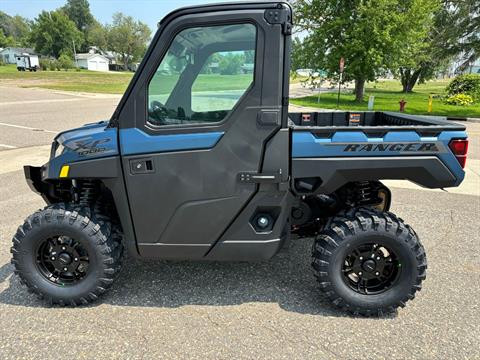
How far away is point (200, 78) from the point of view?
8.65 feet

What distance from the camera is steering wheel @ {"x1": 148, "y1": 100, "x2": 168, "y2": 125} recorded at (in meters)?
2.61

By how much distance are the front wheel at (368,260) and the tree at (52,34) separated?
119 meters

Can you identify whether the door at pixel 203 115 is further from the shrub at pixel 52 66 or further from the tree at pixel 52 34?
the tree at pixel 52 34

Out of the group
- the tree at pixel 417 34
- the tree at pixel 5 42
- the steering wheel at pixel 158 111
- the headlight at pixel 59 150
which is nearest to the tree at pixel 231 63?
the steering wheel at pixel 158 111

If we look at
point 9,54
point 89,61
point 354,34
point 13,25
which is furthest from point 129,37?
point 354,34

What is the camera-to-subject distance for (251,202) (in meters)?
2.68

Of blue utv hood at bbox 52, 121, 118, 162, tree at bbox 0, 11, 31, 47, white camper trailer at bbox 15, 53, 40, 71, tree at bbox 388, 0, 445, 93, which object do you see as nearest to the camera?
blue utv hood at bbox 52, 121, 118, 162

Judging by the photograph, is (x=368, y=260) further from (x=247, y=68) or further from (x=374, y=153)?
(x=247, y=68)

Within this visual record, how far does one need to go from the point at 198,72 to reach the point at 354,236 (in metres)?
1.64

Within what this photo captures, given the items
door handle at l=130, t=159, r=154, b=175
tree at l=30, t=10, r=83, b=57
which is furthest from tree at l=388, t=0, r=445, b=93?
tree at l=30, t=10, r=83, b=57

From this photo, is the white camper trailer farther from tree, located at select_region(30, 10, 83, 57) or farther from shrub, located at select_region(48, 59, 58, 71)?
tree, located at select_region(30, 10, 83, 57)

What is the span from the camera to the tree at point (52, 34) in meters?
102

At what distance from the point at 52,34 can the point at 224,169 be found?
120m

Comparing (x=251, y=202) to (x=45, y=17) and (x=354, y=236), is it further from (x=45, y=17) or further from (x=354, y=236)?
(x=45, y=17)
